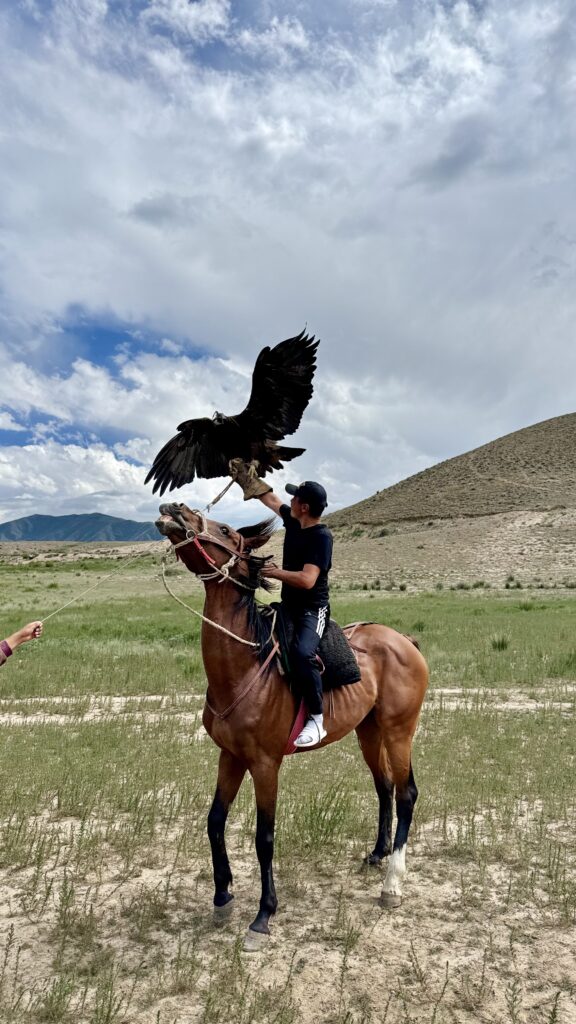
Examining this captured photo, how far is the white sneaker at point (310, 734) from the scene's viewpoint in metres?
4.94

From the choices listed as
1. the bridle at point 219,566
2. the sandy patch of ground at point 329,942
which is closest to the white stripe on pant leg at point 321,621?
the bridle at point 219,566

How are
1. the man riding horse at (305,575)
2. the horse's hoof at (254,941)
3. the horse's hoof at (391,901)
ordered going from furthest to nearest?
the horse's hoof at (391,901) < the man riding horse at (305,575) < the horse's hoof at (254,941)

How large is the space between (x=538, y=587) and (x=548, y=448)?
202 feet

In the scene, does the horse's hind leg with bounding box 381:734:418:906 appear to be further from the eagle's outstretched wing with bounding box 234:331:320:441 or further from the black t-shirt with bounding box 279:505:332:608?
the eagle's outstretched wing with bounding box 234:331:320:441

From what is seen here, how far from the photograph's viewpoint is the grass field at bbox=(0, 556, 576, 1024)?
→ 12.5ft

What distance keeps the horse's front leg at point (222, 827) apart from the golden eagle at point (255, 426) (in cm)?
213

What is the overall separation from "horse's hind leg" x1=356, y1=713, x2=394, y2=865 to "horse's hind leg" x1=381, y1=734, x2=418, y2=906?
146 mm

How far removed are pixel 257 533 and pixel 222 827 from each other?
84.4 inches

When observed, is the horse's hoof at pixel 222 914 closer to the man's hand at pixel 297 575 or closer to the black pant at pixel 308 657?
the black pant at pixel 308 657

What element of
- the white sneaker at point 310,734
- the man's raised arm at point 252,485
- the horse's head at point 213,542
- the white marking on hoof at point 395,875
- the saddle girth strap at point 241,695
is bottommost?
the white marking on hoof at point 395,875

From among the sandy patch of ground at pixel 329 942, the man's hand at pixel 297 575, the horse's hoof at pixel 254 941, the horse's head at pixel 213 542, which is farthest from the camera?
the man's hand at pixel 297 575

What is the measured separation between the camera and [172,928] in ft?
15.1

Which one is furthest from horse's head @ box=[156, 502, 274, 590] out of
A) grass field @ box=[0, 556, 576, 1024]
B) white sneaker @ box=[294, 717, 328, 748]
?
grass field @ box=[0, 556, 576, 1024]

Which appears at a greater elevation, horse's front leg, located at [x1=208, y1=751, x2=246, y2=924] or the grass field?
horse's front leg, located at [x1=208, y1=751, x2=246, y2=924]
